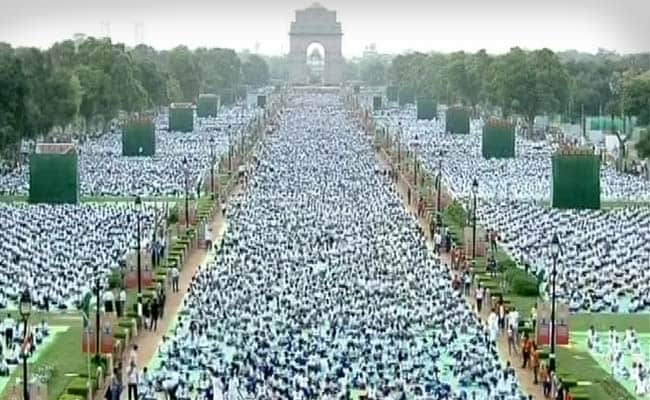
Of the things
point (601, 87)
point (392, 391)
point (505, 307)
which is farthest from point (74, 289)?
point (601, 87)

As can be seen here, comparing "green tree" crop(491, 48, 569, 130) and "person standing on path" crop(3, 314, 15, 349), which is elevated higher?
"green tree" crop(491, 48, 569, 130)

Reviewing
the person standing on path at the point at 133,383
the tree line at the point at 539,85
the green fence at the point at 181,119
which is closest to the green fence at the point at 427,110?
the tree line at the point at 539,85

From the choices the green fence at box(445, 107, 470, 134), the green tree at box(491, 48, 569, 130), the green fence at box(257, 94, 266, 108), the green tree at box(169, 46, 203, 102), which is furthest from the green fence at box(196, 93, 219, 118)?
the green tree at box(491, 48, 569, 130)

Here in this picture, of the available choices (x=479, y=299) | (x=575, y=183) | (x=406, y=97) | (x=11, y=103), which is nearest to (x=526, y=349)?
(x=479, y=299)

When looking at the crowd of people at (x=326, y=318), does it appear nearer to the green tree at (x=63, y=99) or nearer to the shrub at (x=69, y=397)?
the shrub at (x=69, y=397)

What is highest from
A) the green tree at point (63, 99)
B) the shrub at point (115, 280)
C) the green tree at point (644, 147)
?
the green tree at point (63, 99)

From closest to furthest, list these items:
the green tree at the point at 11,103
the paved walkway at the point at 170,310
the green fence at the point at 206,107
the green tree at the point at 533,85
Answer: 1. the paved walkway at the point at 170,310
2. the green tree at the point at 11,103
3. the green tree at the point at 533,85
4. the green fence at the point at 206,107

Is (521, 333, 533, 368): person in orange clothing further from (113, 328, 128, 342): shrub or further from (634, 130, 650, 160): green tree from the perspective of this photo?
(634, 130, 650, 160): green tree
